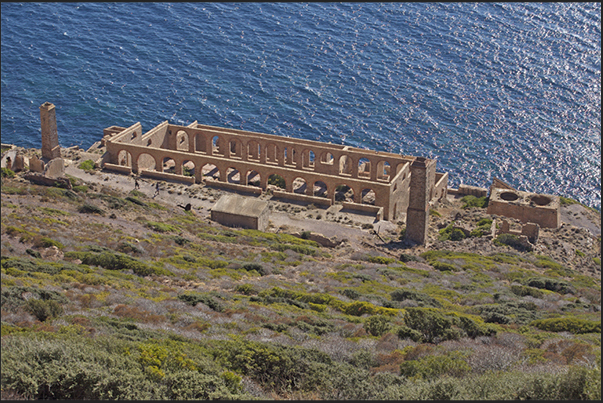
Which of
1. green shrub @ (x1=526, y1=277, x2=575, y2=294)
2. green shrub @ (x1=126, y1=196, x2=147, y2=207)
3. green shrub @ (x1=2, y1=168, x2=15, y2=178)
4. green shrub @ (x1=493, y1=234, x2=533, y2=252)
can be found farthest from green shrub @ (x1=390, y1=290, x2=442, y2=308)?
green shrub @ (x1=2, y1=168, x2=15, y2=178)

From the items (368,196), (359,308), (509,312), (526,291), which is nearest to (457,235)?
(368,196)

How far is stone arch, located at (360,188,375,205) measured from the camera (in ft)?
210

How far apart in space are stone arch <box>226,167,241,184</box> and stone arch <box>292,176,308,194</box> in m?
5.14

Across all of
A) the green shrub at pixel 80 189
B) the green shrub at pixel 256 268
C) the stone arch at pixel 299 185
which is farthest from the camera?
the stone arch at pixel 299 185

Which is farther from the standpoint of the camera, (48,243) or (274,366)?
(48,243)

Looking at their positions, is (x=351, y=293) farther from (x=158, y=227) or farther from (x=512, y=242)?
(x=512, y=242)

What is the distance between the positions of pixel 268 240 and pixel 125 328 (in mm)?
25865

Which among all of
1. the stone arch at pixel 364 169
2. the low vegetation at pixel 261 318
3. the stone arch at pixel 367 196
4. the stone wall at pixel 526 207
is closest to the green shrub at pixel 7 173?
the low vegetation at pixel 261 318

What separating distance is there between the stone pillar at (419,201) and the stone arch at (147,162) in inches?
1029

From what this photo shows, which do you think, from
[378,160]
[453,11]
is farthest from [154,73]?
[453,11]

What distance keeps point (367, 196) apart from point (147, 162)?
21.0 m

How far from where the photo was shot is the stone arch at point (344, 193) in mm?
63781

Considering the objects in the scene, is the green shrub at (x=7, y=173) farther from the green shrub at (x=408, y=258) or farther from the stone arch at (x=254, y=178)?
the green shrub at (x=408, y=258)

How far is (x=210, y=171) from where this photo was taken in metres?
69.1
